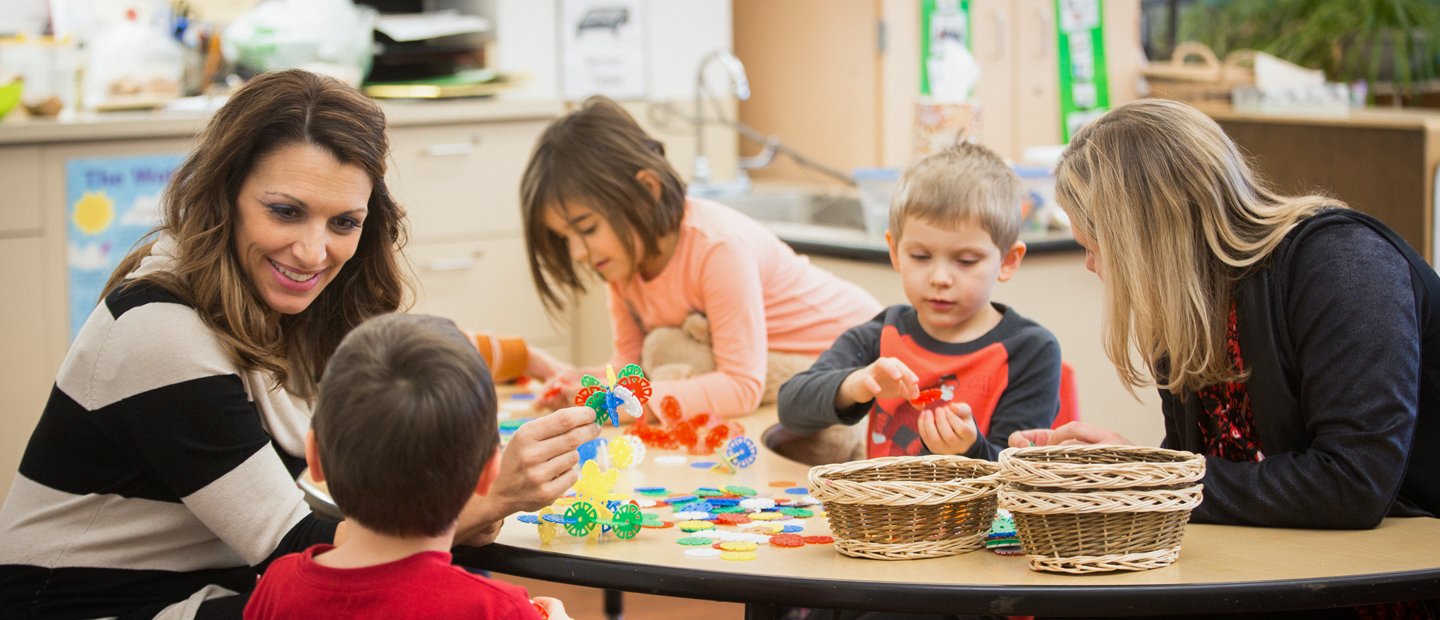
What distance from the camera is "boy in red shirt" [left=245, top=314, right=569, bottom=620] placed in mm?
1193

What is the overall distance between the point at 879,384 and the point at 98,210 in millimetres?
2604

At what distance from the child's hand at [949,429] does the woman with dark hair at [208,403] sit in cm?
44

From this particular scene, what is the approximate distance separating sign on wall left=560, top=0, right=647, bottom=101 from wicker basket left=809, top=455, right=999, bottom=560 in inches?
124

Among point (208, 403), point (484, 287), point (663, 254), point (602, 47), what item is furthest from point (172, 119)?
point (208, 403)

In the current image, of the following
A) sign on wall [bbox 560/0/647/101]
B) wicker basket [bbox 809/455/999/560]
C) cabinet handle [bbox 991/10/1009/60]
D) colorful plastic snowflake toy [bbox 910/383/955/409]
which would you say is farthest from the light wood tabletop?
cabinet handle [bbox 991/10/1009/60]

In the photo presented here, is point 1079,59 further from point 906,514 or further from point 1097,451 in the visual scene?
point 906,514

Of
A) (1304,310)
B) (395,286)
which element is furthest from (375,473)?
(1304,310)

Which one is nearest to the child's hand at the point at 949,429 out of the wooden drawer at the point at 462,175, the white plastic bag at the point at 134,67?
the wooden drawer at the point at 462,175

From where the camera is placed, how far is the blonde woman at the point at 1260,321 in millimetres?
1458

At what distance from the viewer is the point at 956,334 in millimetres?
1965

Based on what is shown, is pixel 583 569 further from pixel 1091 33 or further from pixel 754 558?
pixel 1091 33

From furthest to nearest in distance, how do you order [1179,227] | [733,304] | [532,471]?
1. [733,304]
2. [1179,227]
3. [532,471]

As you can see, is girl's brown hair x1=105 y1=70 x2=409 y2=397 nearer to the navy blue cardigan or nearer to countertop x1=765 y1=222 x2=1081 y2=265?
the navy blue cardigan

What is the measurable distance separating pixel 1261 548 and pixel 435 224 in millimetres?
2995
